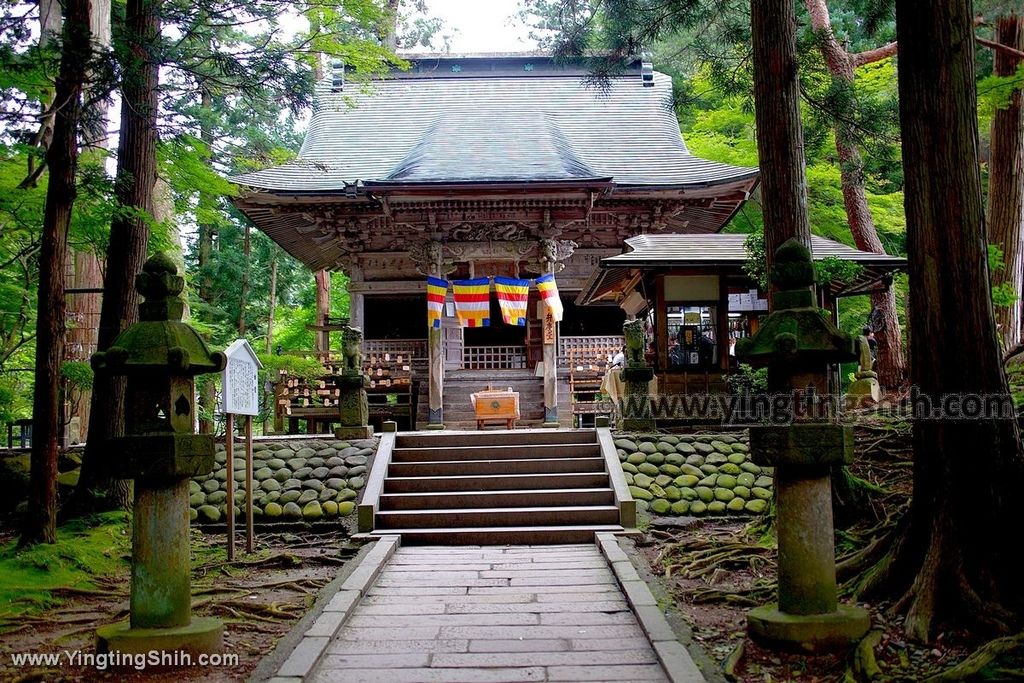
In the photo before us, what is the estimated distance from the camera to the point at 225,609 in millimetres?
5961

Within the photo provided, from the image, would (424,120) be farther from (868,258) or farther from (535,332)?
(868,258)

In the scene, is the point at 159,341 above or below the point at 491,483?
above

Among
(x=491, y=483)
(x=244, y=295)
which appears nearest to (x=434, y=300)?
(x=491, y=483)

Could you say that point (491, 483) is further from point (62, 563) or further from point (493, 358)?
point (493, 358)

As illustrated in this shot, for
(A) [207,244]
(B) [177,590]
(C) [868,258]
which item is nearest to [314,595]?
(B) [177,590]

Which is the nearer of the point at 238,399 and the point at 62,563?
the point at 62,563

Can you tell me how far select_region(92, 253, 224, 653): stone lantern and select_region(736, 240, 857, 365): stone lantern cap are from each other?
140 inches

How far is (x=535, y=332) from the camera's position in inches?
702

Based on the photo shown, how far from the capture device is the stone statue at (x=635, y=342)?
1139 cm

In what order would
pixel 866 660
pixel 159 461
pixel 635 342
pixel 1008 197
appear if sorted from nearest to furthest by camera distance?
pixel 866 660, pixel 159 461, pixel 635 342, pixel 1008 197

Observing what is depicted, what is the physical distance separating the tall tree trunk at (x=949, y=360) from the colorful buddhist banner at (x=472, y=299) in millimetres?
10341

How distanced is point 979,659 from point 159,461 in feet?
15.3

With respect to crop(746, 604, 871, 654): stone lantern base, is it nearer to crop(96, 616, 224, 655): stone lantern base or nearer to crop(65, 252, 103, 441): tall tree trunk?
crop(96, 616, 224, 655): stone lantern base

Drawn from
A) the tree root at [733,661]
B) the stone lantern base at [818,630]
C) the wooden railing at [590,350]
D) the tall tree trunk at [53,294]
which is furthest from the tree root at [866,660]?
the wooden railing at [590,350]
